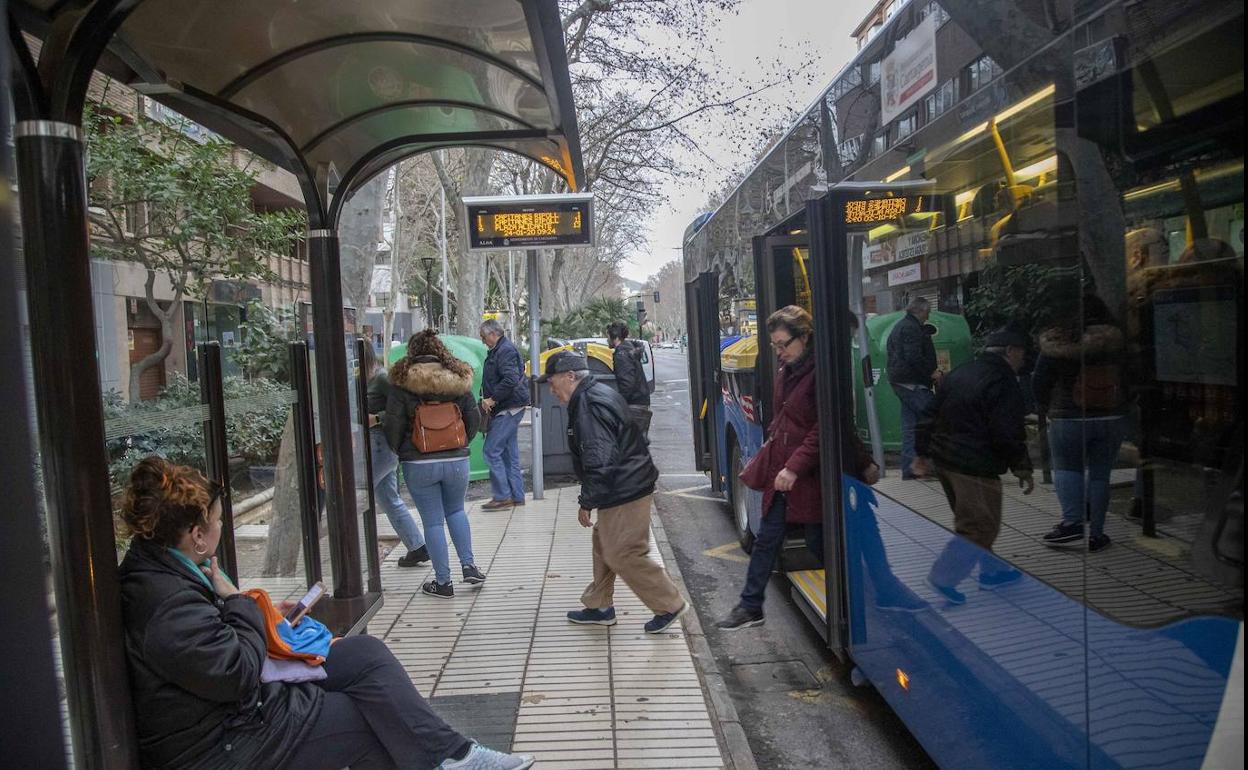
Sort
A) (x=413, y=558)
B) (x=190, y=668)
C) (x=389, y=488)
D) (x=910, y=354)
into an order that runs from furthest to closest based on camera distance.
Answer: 1. (x=413, y=558)
2. (x=389, y=488)
3. (x=910, y=354)
4. (x=190, y=668)

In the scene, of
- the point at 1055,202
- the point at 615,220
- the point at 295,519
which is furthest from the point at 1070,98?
the point at 615,220

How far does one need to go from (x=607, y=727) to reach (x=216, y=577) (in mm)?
2042

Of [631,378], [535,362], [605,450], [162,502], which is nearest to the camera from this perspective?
[162,502]

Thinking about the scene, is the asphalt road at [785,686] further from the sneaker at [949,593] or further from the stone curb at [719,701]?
the sneaker at [949,593]

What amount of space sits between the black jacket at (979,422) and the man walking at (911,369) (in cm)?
9

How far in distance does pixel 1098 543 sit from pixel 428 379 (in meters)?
4.60

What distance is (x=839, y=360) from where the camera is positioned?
421 cm

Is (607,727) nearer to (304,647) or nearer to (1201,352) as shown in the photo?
(304,647)

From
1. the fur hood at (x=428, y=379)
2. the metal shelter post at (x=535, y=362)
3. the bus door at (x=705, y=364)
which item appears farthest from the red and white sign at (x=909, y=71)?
the metal shelter post at (x=535, y=362)

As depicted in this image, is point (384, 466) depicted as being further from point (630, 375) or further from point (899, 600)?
point (630, 375)

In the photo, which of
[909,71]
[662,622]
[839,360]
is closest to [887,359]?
[839,360]

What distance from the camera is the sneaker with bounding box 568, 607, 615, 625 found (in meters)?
5.64

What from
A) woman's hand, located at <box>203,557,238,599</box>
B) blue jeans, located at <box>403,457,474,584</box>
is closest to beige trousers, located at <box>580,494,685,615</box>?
blue jeans, located at <box>403,457,474,584</box>

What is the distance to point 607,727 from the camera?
4.19 meters
